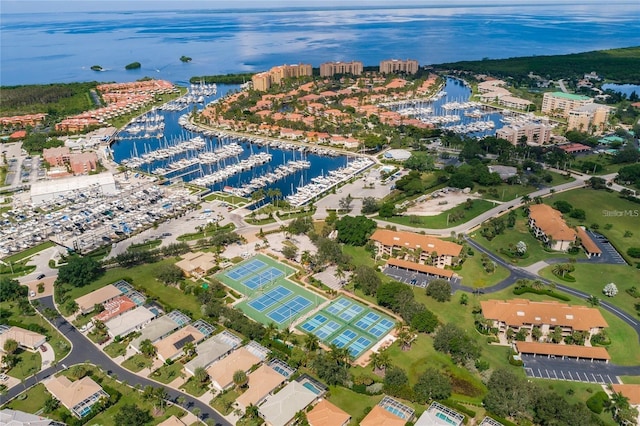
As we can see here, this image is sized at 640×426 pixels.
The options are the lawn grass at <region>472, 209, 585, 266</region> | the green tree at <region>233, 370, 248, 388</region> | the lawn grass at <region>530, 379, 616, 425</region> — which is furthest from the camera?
the lawn grass at <region>472, 209, 585, 266</region>

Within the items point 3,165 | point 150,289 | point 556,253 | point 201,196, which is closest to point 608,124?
point 556,253

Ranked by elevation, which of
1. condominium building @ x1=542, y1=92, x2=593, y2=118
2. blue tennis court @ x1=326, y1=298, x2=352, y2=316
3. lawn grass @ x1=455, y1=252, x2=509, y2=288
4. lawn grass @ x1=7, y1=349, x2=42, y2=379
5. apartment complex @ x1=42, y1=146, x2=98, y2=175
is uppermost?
condominium building @ x1=542, y1=92, x2=593, y2=118

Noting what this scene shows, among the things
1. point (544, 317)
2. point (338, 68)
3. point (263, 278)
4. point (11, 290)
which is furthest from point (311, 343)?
point (338, 68)

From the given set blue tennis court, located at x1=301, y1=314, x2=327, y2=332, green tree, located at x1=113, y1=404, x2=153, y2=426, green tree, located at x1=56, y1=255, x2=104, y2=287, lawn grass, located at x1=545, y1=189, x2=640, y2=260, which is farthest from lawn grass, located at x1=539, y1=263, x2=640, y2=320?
green tree, located at x1=56, y1=255, x2=104, y2=287

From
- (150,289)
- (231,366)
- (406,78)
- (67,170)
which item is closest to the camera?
(231,366)

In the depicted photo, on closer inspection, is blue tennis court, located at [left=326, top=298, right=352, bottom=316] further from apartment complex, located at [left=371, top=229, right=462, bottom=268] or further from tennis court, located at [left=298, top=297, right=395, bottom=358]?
apartment complex, located at [left=371, top=229, right=462, bottom=268]

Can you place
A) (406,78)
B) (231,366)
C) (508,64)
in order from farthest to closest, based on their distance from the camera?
(508,64) → (406,78) → (231,366)

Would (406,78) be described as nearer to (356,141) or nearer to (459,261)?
(356,141)

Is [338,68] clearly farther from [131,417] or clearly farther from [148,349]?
[131,417]

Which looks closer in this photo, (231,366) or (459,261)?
(231,366)
